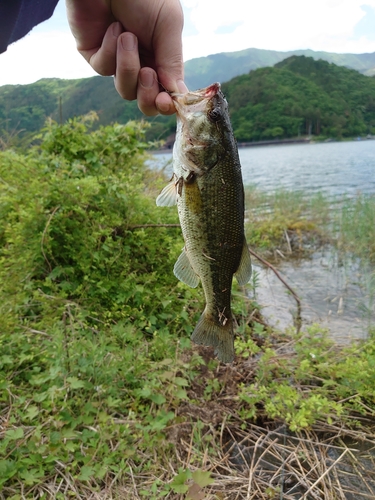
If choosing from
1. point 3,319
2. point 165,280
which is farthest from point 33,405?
point 165,280

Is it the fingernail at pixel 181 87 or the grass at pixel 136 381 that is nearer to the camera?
the fingernail at pixel 181 87

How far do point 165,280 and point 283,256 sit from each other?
4.90 m

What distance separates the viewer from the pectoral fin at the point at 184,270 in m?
2.26

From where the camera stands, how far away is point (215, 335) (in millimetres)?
2318

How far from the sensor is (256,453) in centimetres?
302

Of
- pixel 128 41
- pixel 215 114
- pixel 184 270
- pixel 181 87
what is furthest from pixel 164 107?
pixel 184 270

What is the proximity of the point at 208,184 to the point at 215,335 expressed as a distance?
0.98m

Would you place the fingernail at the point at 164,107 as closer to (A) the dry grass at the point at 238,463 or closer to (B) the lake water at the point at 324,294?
(A) the dry grass at the point at 238,463

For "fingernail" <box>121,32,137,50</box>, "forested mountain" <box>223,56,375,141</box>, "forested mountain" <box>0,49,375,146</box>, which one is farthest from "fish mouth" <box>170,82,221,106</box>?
"forested mountain" <box>223,56,375,141</box>

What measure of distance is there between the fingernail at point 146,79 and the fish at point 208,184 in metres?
0.21

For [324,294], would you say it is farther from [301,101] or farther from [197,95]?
[301,101]

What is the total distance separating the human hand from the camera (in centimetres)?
212

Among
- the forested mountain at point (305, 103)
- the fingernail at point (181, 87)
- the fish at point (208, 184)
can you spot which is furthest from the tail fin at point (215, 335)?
the forested mountain at point (305, 103)

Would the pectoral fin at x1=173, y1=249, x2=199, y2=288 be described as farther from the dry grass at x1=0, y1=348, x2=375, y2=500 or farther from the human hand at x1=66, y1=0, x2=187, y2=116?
the dry grass at x1=0, y1=348, x2=375, y2=500
